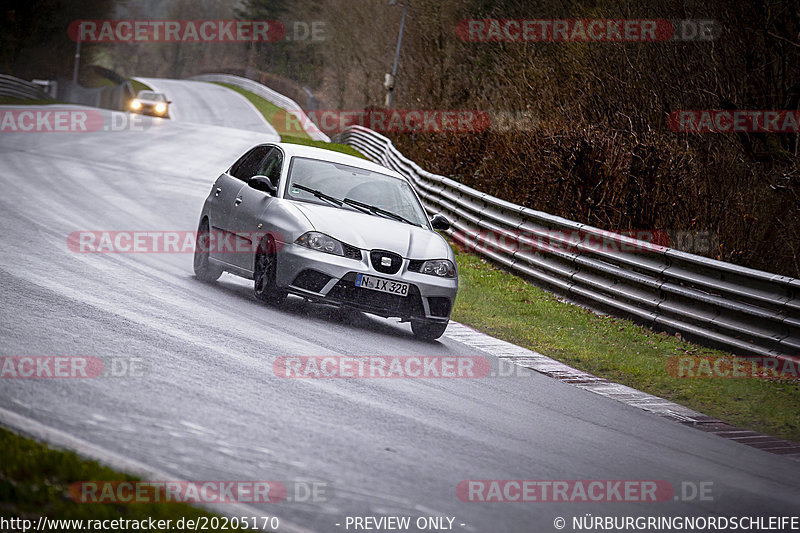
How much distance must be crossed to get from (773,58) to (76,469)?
18.3 meters

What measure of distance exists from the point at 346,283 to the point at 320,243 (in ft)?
1.60

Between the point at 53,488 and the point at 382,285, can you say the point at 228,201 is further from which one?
the point at 53,488

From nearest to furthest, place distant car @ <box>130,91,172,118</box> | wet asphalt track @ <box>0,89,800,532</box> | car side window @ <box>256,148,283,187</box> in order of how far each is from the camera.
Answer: wet asphalt track @ <box>0,89,800,532</box>, car side window @ <box>256,148,283,187</box>, distant car @ <box>130,91,172,118</box>

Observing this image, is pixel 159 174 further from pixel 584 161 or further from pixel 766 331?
pixel 766 331

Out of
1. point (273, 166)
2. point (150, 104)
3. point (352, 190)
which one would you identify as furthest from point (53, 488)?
point (150, 104)

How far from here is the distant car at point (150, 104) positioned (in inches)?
1990

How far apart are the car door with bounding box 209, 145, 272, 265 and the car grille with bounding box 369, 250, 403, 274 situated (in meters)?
1.87

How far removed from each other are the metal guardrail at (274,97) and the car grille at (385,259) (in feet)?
110

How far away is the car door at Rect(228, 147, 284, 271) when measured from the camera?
1041 centimetres
